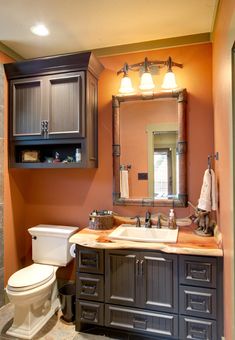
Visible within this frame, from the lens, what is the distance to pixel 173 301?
6.06 ft

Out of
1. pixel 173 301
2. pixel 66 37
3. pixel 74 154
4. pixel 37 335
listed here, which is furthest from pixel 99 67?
pixel 37 335

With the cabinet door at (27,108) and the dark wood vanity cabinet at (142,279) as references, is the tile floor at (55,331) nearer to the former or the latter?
the dark wood vanity cabinet at (142,279)

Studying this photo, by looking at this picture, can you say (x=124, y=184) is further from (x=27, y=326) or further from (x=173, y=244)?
(x=27, y=326)

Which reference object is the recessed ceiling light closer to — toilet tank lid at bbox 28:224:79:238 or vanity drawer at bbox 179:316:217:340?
toilet tank lid at bbox 28:224:79:238

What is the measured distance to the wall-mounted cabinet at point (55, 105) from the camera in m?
2.32

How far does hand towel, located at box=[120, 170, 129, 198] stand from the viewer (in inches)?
98.3

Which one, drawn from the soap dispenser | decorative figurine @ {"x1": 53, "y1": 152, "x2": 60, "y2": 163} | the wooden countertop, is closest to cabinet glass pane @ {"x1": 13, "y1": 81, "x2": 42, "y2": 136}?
decorative figurine @ {"x1": 53, "y1": 152, "x2": 60, "y2": 163}

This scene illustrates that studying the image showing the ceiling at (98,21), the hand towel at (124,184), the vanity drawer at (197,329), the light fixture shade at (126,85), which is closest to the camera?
the vanity drawer at (197,329)

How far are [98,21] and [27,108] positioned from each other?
1.07 meters

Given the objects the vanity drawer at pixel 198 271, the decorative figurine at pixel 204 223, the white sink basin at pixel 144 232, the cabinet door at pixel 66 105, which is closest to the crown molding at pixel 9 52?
the cabinet door at pixel 66 105

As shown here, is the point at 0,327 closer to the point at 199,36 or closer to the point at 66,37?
the point at 66,37

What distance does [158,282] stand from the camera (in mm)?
1890

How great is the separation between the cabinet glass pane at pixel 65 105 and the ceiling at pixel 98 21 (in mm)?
419

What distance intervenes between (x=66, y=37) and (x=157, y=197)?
178 centimetres
